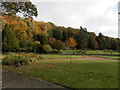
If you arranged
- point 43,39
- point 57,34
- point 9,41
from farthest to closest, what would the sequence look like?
1. point 57,34
2. point 43,39
3. point 9,41

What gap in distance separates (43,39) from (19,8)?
152 feet

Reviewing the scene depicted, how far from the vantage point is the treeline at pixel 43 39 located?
4544 cm

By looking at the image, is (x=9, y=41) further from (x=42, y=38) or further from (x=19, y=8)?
(x=19, y=8)

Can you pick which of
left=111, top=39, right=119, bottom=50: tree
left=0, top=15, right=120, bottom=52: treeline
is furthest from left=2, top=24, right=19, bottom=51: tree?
left=111, top=39, right=119, bottom=50: tree

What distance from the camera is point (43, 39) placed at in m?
58.6

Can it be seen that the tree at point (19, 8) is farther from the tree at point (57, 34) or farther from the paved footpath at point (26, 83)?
the tree at point (57, 34)

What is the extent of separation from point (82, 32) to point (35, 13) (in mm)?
70826

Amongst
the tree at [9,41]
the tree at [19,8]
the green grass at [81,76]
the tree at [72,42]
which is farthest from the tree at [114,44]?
the tree at [19,8]

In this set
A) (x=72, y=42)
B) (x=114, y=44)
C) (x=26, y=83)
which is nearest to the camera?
(x=26, y=83)

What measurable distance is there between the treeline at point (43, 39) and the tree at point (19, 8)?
98.7 ft

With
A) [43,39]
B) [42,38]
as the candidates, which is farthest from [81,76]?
[42,38]

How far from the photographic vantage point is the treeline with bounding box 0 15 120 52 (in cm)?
4544

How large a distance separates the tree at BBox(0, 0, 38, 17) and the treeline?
30.1m

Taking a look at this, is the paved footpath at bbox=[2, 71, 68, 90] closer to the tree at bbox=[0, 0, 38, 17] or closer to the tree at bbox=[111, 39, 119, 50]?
the tree at bbox=[0, 0, 38, 17]
